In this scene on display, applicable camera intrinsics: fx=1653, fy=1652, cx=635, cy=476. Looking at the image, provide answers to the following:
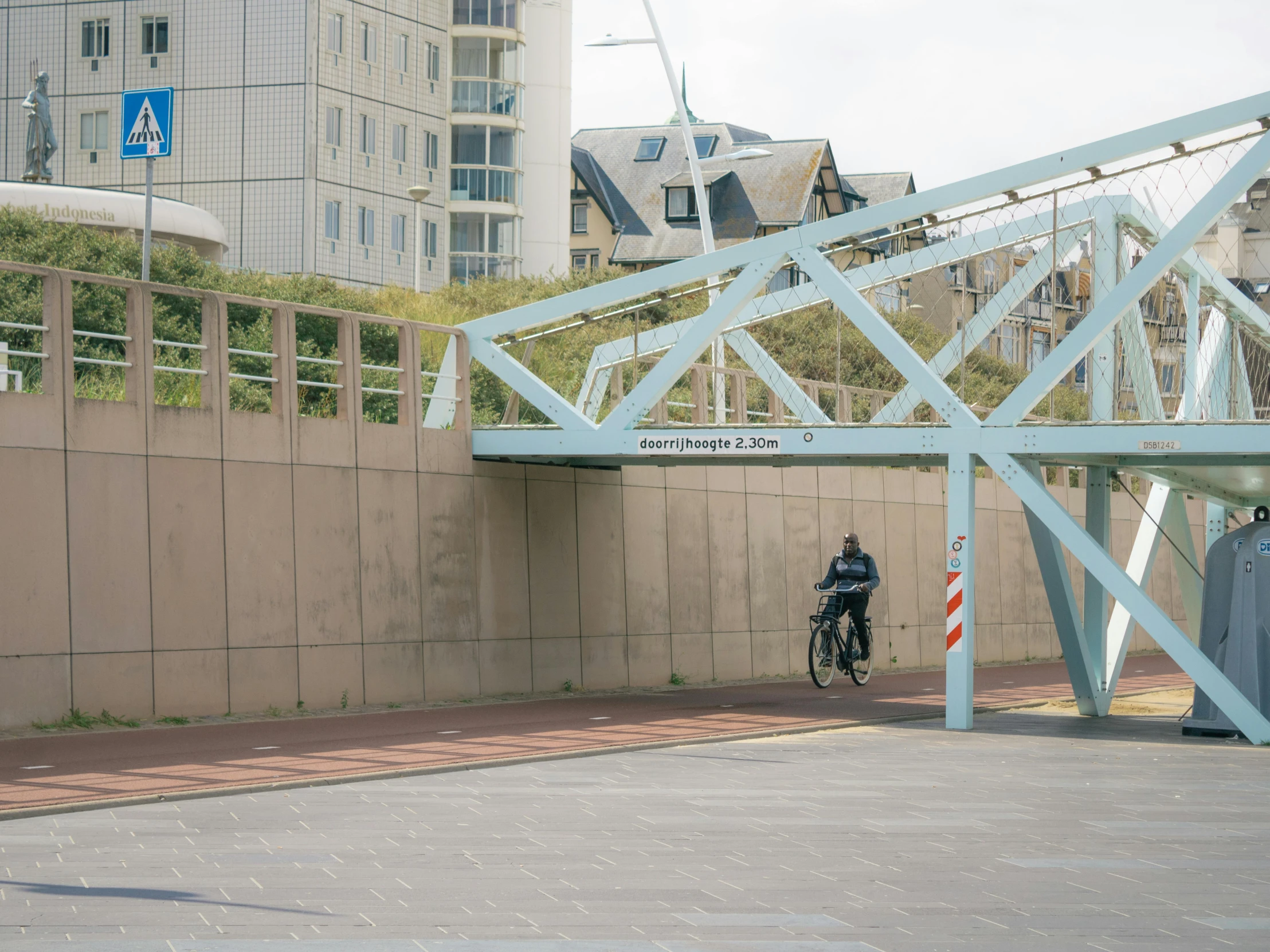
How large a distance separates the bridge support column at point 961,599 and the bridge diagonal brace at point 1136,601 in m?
0.35

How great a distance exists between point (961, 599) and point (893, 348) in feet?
8.15

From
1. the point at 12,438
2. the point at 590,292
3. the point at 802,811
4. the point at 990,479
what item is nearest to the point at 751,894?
the point at 802,811

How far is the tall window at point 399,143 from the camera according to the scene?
5528 cm

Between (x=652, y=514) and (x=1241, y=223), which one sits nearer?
(x=1241, y=223)

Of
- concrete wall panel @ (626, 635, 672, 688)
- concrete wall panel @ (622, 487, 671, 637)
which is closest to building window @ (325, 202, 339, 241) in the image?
concrete wall panel @ (622, 487, 671, 637)

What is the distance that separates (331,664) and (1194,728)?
27.3 feet

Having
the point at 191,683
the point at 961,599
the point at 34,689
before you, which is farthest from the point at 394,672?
the point at 961,599

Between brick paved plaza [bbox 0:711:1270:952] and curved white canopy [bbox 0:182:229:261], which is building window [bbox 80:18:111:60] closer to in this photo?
curved white canopy [bbox 0:182:229:261]

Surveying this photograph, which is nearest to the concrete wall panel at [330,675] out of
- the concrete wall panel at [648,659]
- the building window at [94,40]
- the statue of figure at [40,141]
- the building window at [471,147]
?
the concrete wall panel at [648,659]

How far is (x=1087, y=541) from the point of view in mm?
15289

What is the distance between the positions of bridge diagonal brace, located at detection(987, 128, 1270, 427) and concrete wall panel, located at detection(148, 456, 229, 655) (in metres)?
7.39

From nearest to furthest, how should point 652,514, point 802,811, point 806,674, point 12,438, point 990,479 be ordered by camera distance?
1. point 802,811
2. point 12,438
3. point 652,514
4. point 806,674
5. point 990,479

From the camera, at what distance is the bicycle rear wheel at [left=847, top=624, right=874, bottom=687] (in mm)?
20797

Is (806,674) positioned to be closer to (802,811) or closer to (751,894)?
(802,811)
